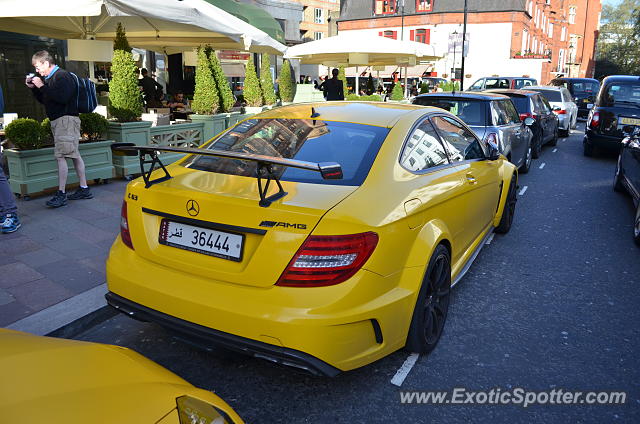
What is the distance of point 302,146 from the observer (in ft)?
11.2

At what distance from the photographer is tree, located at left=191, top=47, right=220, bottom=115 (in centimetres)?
1003

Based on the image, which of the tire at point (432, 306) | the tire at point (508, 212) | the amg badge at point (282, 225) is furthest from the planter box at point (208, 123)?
the amg badge at point (282, 225)

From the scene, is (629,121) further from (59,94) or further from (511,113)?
(59,94)

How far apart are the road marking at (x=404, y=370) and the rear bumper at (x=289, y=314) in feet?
1.25

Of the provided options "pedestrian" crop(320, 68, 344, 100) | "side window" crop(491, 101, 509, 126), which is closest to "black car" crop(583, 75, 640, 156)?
"side window" crop(491, 101, 509, 126)

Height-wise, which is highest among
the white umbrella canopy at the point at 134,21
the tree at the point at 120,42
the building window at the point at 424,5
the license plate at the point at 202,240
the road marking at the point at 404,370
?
the building window at the point at 424,5

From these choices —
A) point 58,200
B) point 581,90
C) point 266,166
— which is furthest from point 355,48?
point 581,90

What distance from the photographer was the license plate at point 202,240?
Answer: 2678mm

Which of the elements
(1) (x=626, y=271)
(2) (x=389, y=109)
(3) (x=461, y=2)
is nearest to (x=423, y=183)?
(2) (x=389, y=109)

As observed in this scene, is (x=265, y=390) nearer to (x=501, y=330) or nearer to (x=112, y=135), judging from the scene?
(x=501, y=330)

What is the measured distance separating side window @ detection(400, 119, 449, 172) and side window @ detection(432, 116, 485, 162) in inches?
6.7

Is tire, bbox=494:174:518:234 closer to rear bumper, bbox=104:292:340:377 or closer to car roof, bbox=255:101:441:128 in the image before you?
car roof, bbox=255:101:441:128

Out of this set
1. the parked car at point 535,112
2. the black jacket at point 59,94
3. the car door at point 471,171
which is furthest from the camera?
the parked car at point 535,112

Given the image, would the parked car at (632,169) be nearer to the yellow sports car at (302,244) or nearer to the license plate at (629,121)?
the license plate at (629,121)
